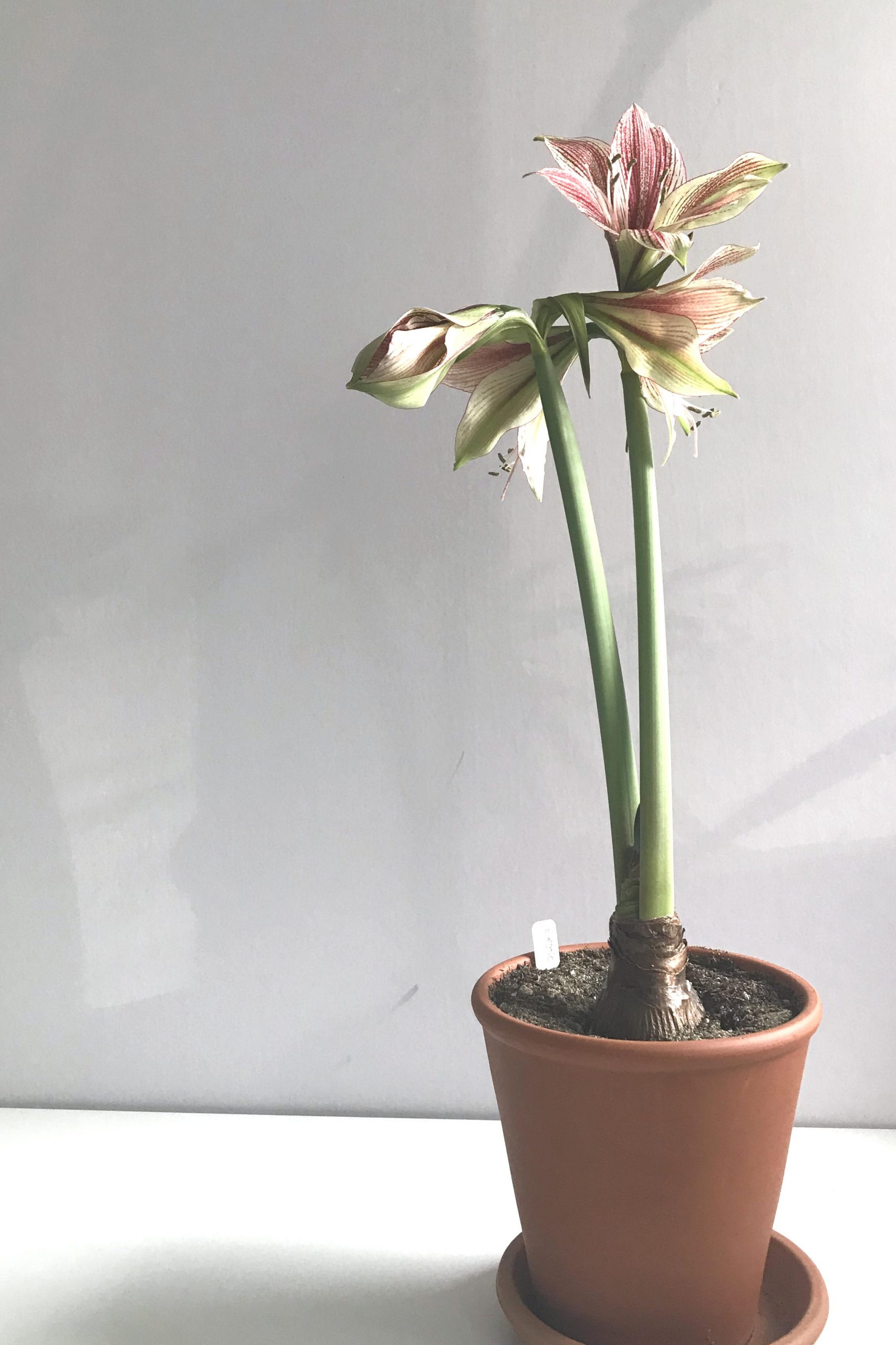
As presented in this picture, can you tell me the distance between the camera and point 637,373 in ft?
2.30

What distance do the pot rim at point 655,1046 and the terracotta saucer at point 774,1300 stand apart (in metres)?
0.20

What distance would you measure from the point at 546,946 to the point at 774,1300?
31 cm

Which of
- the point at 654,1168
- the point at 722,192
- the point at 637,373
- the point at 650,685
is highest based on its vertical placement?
the point at 722,192

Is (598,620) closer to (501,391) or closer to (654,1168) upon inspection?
(501,391)

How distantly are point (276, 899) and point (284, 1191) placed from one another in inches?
11.7

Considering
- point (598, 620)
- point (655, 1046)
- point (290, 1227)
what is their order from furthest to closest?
point (290, 1227) < point (598, 620) < point (655, 1046)

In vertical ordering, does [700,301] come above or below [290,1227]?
above

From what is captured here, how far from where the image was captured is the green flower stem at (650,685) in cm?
69

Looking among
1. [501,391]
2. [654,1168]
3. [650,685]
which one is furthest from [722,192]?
[654,1168]

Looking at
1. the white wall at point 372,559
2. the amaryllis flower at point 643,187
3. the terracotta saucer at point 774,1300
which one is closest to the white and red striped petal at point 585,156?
the amaryllis flower at point 643,187

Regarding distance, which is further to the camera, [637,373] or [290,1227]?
[290,1227]

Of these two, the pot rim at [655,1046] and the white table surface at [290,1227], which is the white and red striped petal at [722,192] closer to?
the pot rim at [655,1046]

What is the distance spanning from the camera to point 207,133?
112cm

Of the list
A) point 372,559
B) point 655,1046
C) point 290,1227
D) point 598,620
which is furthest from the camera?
point 372,559
